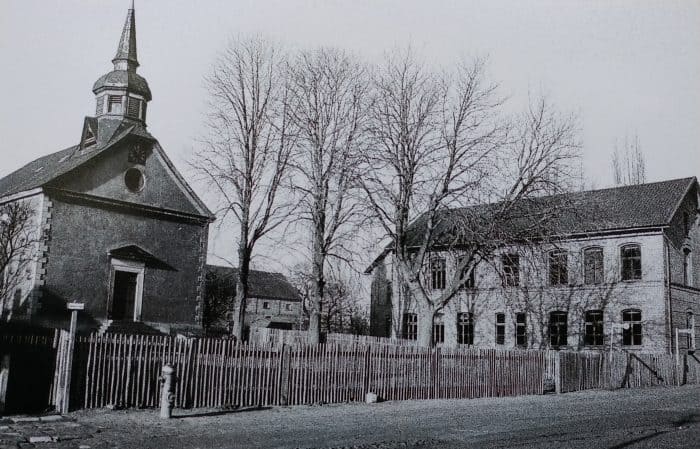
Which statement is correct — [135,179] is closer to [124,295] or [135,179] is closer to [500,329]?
[124,295]

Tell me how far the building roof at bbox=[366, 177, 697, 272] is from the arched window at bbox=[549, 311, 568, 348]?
4.67 metres

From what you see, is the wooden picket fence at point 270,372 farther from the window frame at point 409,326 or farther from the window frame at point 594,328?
the window frame at point 409,326

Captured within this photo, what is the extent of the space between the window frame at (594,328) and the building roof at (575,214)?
4.37 metres

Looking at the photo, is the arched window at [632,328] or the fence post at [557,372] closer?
the fence post at [557,372]

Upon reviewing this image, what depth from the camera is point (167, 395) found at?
13.6 meters

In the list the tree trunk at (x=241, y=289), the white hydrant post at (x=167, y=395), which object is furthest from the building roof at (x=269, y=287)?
the white hydrant post at (x=167, y=395)

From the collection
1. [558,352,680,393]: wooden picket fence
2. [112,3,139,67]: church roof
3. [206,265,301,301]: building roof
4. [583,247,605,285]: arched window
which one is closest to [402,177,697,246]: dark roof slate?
[583,247,605,285]: arched window

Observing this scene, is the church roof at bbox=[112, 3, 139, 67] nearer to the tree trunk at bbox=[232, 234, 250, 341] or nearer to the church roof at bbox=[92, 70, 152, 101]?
the church roof at bbox=[92, 70, 152, 101]

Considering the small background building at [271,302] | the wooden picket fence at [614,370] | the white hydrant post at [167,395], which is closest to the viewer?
the white hydrant post at [167,395]

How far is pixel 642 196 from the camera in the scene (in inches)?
1403

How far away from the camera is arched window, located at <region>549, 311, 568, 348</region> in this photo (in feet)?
117

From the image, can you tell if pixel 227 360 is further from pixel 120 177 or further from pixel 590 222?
pixel 590 222

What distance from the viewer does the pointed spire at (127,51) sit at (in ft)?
106

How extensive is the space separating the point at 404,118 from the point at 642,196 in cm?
1611
